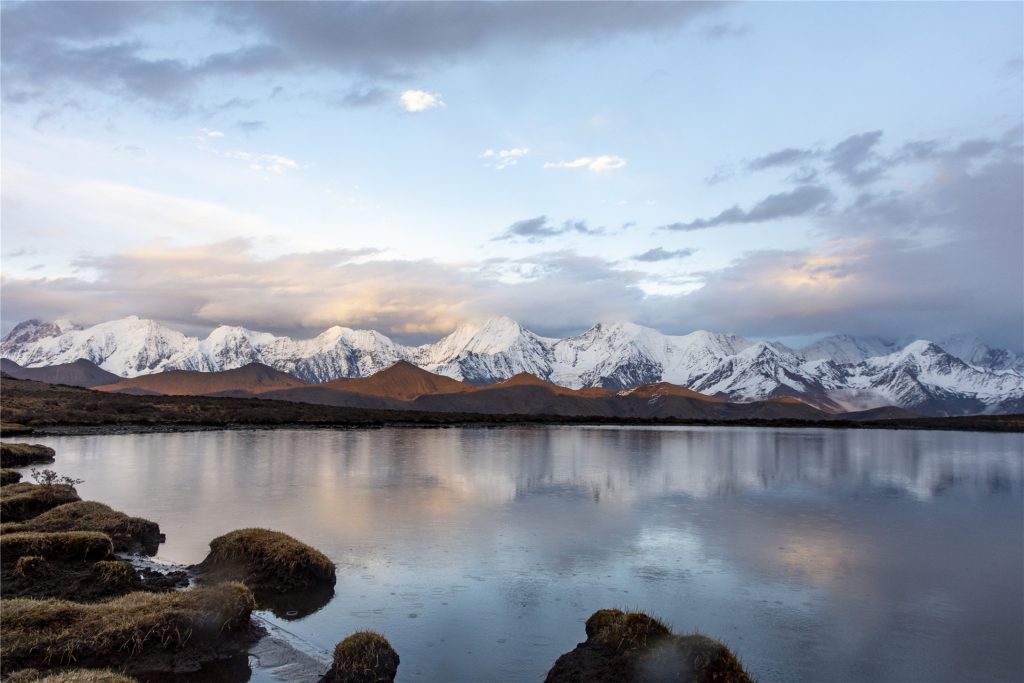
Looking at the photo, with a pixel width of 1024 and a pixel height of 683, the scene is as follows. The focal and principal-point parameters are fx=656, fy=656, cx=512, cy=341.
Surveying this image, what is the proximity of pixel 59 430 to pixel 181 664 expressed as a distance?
295 ft

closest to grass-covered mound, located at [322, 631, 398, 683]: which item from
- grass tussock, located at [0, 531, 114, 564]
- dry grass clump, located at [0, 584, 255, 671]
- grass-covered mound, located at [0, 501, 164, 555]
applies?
dry grass clump, located at [0, 584, 255, 671]

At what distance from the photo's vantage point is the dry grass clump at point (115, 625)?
39.4 ft

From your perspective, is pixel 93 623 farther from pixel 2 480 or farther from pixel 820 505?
pixel 820 505

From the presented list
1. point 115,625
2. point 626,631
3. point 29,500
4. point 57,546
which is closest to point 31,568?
point 57,546

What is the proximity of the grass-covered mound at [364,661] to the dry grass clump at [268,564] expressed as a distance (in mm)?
6150

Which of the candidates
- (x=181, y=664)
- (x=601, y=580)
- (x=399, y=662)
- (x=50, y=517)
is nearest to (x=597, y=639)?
(x=399, y=662)

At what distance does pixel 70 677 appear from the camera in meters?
9.95

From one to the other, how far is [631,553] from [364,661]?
1325cm

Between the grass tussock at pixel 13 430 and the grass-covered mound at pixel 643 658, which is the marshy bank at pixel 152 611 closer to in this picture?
the grass-covered mound at pixel 643 658

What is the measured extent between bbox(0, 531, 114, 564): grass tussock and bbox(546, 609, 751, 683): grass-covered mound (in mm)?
14643

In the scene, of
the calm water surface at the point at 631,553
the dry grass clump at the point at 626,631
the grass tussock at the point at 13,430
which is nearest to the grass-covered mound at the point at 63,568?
the calm water surface at the point at 631,553

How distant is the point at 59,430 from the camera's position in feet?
281

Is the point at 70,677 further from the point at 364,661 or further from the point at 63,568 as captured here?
the point at 63,568

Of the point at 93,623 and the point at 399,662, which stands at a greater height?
the point at 93,623
